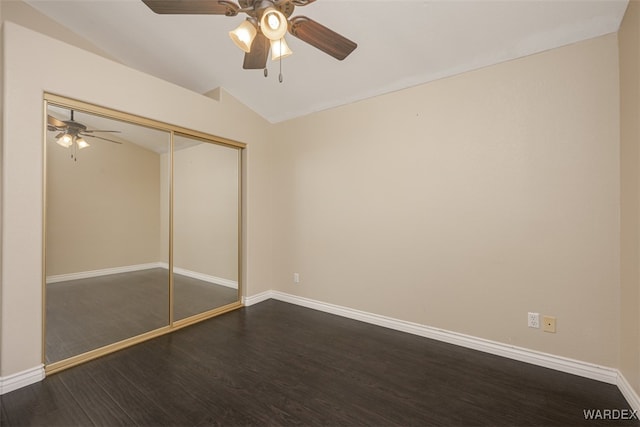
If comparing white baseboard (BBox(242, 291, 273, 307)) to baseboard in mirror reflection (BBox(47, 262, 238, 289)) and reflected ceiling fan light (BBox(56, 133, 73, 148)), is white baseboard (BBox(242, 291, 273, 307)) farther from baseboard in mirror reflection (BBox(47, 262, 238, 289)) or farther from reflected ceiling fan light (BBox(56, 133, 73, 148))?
reflected ceiling fan light (BBox(56, 133, 73, 148))

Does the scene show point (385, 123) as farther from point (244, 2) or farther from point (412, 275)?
point (244, 2)

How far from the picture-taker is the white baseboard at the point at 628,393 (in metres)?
1.66

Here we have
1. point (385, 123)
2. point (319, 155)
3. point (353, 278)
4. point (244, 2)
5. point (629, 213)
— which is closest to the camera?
point (244, 2)

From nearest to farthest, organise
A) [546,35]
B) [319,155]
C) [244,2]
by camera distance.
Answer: [244,2], [546,35], [319,155]

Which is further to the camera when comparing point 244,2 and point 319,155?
point 319,155

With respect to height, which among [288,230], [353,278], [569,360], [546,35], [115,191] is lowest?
[569,360]

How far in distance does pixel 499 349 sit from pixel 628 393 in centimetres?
72

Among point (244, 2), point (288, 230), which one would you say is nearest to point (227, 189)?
point (288, 230)

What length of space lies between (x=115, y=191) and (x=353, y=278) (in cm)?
256

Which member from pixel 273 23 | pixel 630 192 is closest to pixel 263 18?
pixel 273 23

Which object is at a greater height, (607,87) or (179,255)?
(607,87)

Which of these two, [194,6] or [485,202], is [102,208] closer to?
[194,6]

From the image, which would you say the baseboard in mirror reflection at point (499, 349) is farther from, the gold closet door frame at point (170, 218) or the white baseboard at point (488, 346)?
the gold closet door frame at point (170, 218)

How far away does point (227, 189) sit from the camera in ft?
11.5
